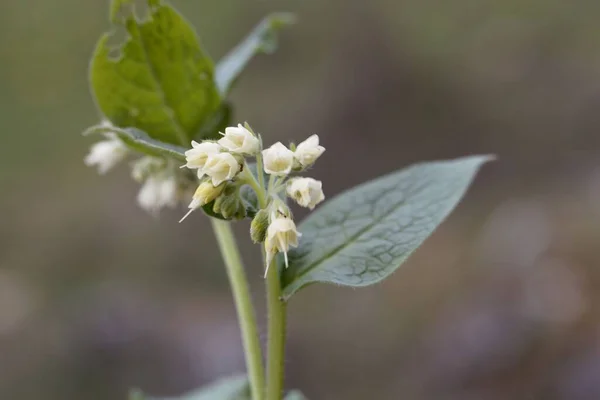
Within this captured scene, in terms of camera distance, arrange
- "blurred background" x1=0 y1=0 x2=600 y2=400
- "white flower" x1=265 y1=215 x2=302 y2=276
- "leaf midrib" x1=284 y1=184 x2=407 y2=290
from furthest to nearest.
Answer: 1. "blurred background" x1=0 y1=0 x2=600 y2=400
2. "leaf midrib" x1=284 y1=184 x2=407 y2=290
3. "white flower" x1=265 y1=215 x2=302 y2=276

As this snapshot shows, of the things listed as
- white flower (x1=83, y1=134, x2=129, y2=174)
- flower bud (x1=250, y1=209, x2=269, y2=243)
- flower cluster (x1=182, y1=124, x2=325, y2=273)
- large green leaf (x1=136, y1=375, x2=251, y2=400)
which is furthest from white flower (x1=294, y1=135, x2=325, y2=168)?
large green leaf (x1=136, y1=375, x2=251, y2=400)

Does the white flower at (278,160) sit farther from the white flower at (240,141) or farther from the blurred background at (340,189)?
the blurred background at (340,189)

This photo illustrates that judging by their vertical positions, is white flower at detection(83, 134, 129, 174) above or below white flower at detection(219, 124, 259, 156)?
below

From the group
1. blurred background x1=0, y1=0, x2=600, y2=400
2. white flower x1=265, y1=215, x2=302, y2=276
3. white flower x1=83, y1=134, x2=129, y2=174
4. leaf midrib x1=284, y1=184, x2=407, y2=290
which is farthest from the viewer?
blurred background x1=0, y1=0, x2=600, y2=400

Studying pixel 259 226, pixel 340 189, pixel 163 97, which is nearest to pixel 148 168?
pixel 163 97

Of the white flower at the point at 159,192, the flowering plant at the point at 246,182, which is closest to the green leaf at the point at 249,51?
the flowering plant at the point at 246,182

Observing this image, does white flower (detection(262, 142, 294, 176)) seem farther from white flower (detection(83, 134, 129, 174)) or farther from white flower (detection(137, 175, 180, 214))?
white flower (detection(83, 134, 129, 174))

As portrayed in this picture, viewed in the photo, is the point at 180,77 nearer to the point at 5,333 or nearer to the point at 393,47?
the point at 5,333
